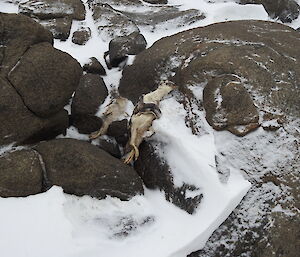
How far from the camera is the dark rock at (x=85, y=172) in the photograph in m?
3.82

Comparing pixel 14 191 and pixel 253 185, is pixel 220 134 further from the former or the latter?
pixel 14 191

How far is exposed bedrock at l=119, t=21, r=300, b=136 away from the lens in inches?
165

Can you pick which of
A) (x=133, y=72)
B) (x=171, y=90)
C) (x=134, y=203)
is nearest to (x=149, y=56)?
(x=133, y=72)

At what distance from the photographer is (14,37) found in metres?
4.38

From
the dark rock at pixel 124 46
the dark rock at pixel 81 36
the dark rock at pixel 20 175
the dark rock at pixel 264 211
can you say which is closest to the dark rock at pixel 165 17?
the dark rock at pixel 124 46

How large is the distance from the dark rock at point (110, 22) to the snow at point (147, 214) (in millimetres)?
2295

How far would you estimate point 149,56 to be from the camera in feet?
16.9

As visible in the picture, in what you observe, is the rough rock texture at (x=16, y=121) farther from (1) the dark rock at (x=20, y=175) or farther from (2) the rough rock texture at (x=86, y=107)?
(2) the rough rock texture at (x=86, y=107)

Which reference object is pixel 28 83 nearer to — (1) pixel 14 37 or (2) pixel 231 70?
(1) pixel 14 37

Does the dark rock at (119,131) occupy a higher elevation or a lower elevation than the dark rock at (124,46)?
lower

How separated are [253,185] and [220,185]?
12.7 inches

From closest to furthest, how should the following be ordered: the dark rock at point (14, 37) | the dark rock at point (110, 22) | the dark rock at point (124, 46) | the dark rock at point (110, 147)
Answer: the dark rock at point (14, 37) → the dark rock at point (110, 147) → the dark rock at point (124, 46) → the dark rock at point (110, 22)

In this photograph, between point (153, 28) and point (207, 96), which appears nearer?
point (207, 96)

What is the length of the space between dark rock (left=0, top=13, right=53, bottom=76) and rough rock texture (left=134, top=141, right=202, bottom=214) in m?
1.59
